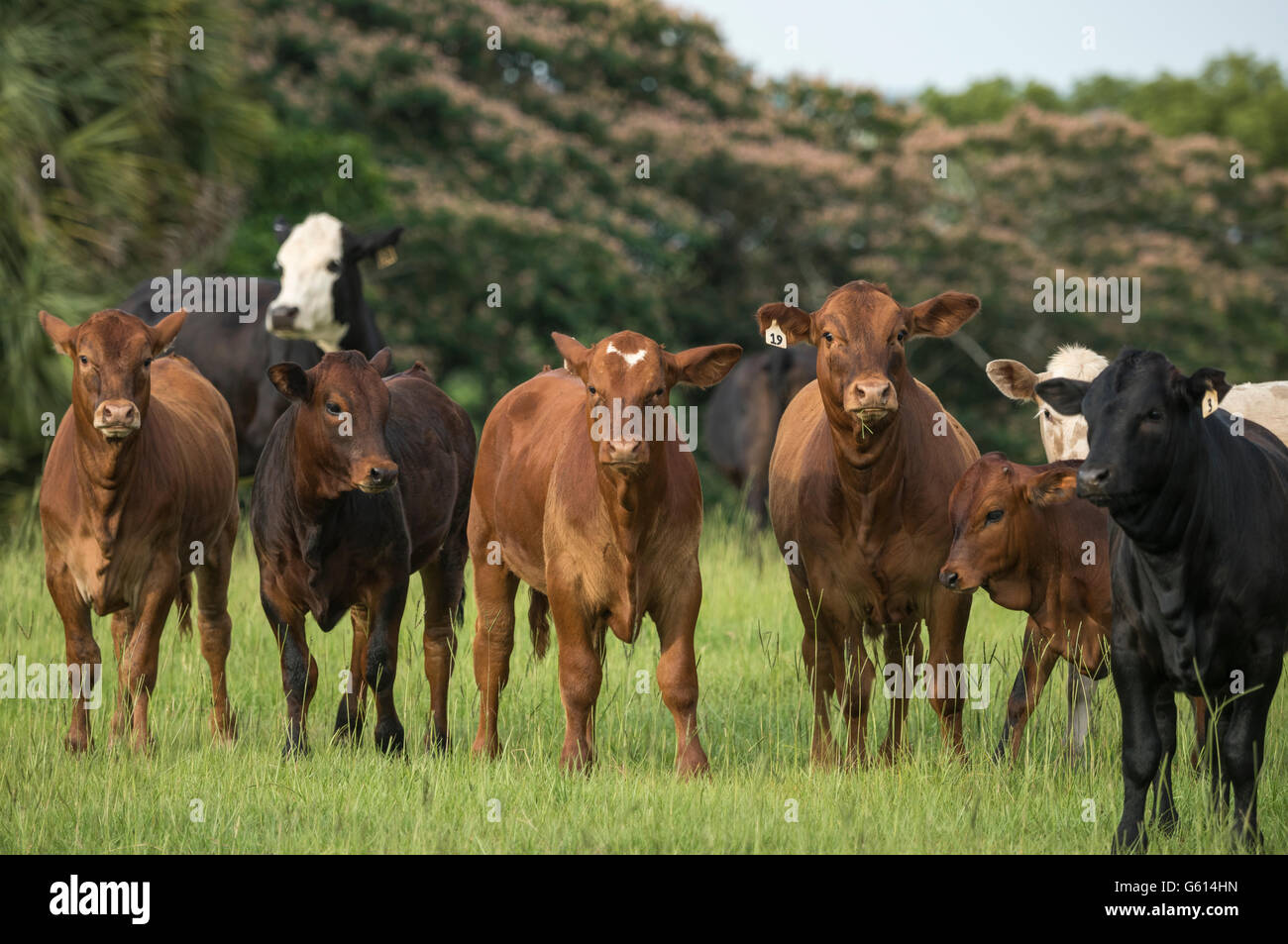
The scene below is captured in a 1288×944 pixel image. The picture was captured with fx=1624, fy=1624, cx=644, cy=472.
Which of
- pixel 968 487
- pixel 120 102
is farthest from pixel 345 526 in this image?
pixel 120 102

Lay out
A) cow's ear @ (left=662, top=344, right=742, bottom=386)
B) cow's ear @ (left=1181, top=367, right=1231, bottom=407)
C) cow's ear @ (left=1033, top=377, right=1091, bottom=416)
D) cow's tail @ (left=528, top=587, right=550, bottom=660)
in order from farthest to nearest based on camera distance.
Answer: cow's tail @ (left=528, top=587, right=550, bottom=660)
cow's ear @ (left=662, top=344, right=742, bottom=386)
cow's ear @ (left=1033, top=377, right=1091, bottom=416)
cow's ear @ (left=1181, top=367, right=1231, bottom=407)

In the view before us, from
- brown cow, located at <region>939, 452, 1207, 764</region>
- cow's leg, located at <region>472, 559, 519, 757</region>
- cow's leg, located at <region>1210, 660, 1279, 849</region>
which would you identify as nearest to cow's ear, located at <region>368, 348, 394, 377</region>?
cow's leg, located at <region>472, 559, 519, 757</region>

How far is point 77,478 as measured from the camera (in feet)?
23.9

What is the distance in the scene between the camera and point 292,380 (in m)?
7.01

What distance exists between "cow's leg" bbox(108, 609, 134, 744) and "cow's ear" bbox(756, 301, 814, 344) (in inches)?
125

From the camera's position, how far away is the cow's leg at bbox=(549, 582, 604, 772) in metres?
6.45

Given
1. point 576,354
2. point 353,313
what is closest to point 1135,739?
→ point 576,354

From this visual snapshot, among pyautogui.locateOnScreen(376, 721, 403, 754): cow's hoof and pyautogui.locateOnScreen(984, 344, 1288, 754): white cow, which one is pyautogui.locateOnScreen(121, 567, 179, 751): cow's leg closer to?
pyautogui.locateOnScreen(376, 721, 403, 754): cow's hoof

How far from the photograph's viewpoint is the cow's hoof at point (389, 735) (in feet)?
23.4

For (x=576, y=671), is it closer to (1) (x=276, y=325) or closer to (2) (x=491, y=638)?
(2) (x=491, y=638)

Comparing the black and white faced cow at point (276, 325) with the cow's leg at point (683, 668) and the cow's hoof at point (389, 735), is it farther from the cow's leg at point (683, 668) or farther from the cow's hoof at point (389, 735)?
the cow's leg at point (683, 668)

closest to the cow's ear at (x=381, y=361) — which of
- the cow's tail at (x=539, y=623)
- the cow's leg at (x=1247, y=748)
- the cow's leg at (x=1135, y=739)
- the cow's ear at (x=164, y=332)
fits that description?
the cow's ear at (x=164, y=332)

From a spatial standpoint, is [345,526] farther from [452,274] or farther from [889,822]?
[452,274]

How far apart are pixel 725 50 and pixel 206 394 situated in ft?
48.6
